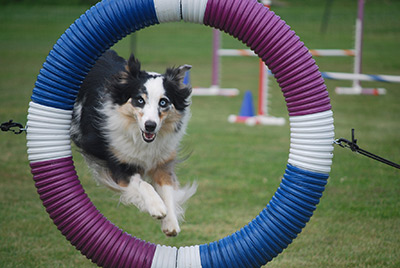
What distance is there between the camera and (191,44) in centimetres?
2391

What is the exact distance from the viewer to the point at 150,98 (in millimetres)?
4008

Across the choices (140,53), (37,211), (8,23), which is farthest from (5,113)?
(8,23)

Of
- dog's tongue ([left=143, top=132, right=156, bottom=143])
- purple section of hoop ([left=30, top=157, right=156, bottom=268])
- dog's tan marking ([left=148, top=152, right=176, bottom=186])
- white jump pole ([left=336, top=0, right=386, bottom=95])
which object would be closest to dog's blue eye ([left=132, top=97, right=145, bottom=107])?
dog's tongue ([left=143, top=132, right=156, bottom=143])

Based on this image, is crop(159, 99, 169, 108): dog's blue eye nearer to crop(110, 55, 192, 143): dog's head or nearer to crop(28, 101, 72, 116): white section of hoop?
crop(110, 55, 192, 143): dog's head

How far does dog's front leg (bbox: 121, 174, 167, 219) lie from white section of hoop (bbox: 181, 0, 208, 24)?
124 centimetres

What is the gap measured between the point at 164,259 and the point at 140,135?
1056mm

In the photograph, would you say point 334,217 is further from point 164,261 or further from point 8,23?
point 8,23

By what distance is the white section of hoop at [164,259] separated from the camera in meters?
3.62

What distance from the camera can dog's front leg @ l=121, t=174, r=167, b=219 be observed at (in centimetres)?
392

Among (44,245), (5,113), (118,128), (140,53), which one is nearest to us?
(118,128)

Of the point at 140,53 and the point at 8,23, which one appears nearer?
the point at 140,53

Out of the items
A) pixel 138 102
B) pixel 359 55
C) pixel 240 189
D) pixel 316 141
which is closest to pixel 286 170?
pixel 316 141

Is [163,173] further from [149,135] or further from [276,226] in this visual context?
[276,226]

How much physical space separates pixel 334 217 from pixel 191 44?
18.9m
